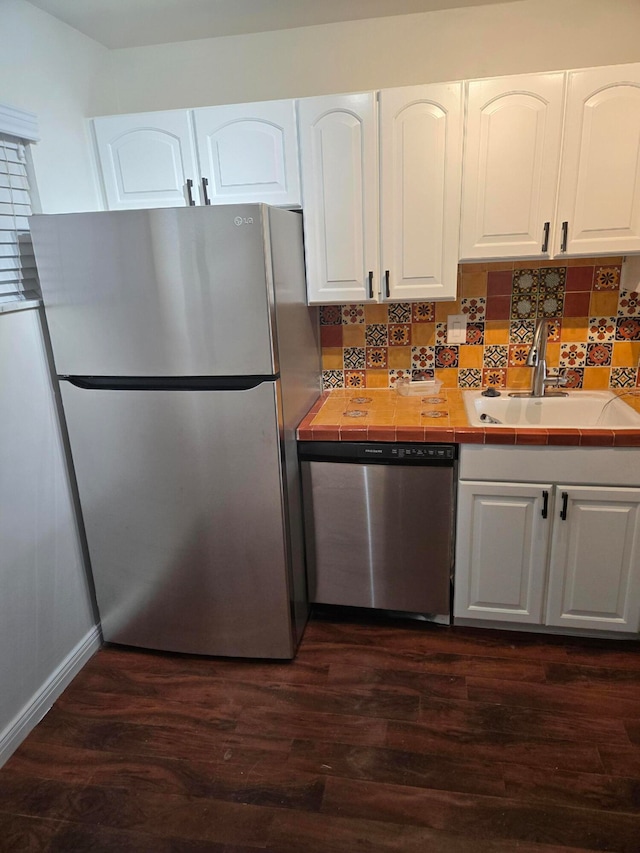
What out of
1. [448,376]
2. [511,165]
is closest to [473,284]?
[448,376]

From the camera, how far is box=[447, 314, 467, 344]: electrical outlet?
2453mm

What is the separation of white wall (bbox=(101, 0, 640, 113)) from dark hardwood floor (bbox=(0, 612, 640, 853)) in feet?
7.44

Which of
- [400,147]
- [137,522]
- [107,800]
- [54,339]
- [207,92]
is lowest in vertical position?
[107,800]

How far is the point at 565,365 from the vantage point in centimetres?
242

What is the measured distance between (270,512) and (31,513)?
0.83 m

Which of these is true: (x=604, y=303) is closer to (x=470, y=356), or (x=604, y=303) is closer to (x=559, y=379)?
(x=559, y=379)

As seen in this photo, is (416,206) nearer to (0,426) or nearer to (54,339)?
(54,339)

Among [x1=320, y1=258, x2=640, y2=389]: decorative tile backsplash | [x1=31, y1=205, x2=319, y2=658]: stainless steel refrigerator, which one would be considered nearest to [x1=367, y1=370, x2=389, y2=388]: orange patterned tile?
[x1=320, y1=258, x2=640, y2=389]: decorative tile backsplash

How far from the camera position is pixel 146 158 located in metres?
2.15

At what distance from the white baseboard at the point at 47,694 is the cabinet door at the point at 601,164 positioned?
2.40 meters

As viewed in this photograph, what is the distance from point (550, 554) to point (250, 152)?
1899 mm

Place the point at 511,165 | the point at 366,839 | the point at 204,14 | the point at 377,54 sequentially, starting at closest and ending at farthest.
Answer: the point at 366,839, the point at 511,165, the point at 204,14, the point at 377,54

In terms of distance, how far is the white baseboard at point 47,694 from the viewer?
181 cm

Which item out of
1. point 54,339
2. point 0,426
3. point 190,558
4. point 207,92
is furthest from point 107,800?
point 207,92
